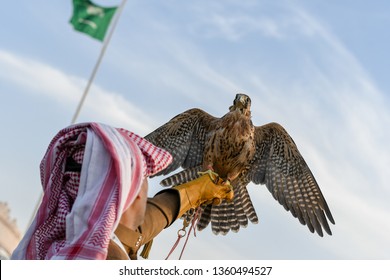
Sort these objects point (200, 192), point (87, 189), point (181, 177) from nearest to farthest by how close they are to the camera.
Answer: point (87, 189) < point (200, 192) < point (181, 177)

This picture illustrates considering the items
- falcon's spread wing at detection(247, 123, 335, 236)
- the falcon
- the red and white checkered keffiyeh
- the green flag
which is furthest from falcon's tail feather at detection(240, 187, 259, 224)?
the red and white checkered keffiyeh

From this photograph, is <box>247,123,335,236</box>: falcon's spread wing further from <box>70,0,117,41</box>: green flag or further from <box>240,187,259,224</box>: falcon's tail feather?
<box>70,0,117,41</box>: green flag

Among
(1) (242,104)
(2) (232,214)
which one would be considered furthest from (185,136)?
(1) (242,104)

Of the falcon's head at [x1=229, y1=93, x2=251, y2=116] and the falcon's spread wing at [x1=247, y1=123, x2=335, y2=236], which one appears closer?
the falcon's head at [x1=229, y1=93, x2=251, y2=116]

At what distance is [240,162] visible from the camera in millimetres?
6414

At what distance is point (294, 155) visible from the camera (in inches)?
287

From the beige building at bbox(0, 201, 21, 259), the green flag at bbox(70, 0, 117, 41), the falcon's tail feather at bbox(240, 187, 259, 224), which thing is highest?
the green flag at bbox(70, 0, 117, 41)

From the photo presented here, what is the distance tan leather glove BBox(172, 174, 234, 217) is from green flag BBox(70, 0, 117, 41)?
5437 millimetres

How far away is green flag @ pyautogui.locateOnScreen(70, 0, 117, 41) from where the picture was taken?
9.25 m

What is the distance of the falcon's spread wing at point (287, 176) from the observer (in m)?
6.90

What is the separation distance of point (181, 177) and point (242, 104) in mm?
1152

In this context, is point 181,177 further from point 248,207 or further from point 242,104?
point 242,104
